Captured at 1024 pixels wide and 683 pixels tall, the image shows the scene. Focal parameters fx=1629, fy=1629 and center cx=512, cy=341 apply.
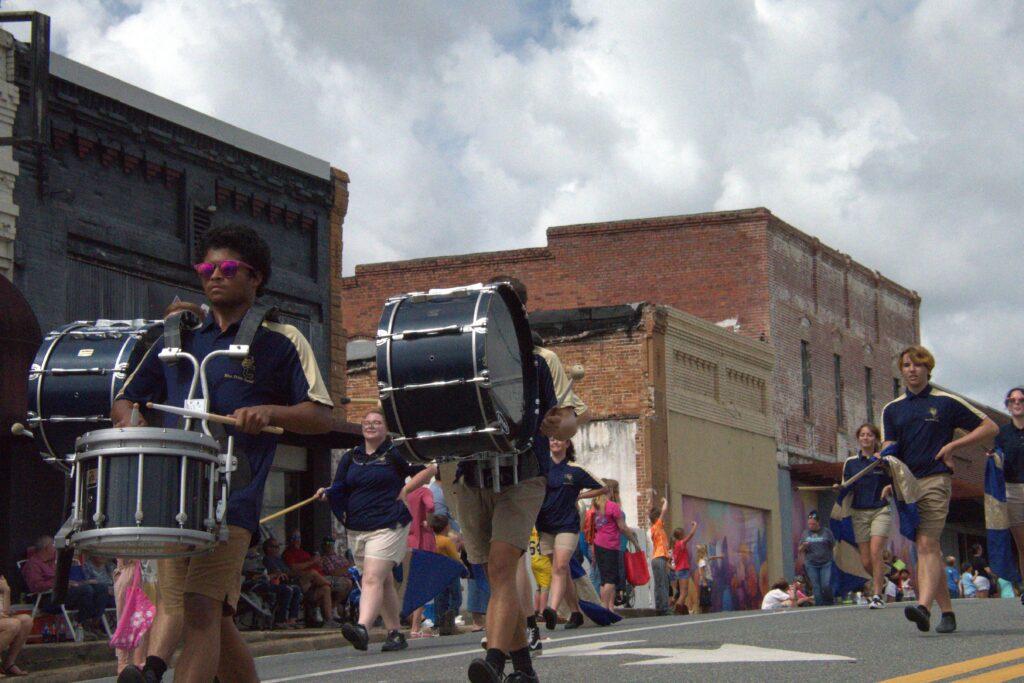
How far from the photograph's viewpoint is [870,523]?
1662 cm

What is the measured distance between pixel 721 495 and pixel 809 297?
7436mm

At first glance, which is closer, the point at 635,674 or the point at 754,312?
the point at 635,674

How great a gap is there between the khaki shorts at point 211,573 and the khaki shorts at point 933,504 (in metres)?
6.39

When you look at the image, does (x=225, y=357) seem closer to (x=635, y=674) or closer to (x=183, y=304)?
(x=183, y=304)

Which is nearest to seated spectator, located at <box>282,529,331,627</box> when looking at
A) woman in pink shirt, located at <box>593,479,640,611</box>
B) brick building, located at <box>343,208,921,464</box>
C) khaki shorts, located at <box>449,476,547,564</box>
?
woman in pink shirt, located at <box>593,479,640,611</box>

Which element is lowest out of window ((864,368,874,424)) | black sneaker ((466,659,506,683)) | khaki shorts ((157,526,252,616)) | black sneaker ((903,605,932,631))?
black sneaker ((466,659,506,683))

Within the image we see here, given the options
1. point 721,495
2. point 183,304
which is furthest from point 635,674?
point 721,495

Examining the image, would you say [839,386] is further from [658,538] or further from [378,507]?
[378,507]

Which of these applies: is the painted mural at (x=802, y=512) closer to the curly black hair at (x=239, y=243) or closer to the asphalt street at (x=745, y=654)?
the asphalt street at (x=745, y=654)

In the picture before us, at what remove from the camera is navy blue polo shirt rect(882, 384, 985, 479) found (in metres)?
11.3

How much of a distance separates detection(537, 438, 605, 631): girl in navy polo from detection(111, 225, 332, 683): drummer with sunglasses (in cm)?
687

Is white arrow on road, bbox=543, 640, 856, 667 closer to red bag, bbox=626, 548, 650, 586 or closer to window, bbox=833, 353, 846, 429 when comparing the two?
red bag, bbox=626, 548, 650, 586

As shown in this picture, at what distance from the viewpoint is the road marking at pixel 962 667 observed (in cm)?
815

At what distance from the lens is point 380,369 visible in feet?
25.7
